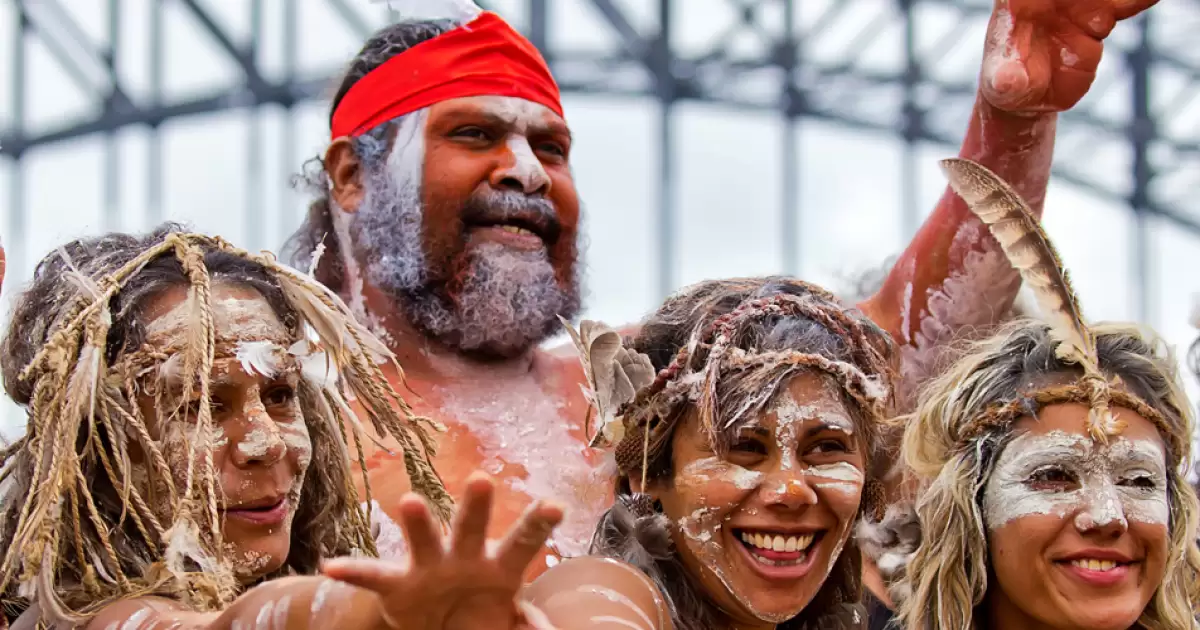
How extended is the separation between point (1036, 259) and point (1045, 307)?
0.30ft

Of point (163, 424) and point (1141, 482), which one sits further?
point (1141, 482)

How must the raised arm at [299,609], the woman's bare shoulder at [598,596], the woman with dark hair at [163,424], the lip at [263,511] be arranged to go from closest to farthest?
1. the raised arm at [299,609]
2. the woman's bare shoulder at [598,596]
3. the woman with dark hair at [163,424]
4. the lip at [263,511]

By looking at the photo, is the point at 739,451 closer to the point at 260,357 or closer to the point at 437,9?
the point at 260,357

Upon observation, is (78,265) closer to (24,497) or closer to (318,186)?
(24,497)

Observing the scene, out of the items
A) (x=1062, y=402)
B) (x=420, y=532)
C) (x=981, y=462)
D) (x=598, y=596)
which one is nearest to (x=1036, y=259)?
(x=1062, y=402)

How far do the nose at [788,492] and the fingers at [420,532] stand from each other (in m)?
0.93

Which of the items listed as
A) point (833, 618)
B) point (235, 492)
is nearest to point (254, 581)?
point (235, 492)

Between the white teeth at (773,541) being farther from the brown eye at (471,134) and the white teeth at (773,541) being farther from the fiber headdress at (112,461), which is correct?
the brown eye at (471,134)

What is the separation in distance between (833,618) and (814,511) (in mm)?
315

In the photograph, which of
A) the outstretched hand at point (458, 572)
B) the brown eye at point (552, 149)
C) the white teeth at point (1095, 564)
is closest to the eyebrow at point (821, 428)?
the white teeth at point (1095, 564)

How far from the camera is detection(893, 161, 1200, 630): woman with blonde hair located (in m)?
2.79

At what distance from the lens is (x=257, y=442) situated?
97.4 inches

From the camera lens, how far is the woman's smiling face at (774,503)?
8.70ft

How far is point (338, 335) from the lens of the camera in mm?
2654
